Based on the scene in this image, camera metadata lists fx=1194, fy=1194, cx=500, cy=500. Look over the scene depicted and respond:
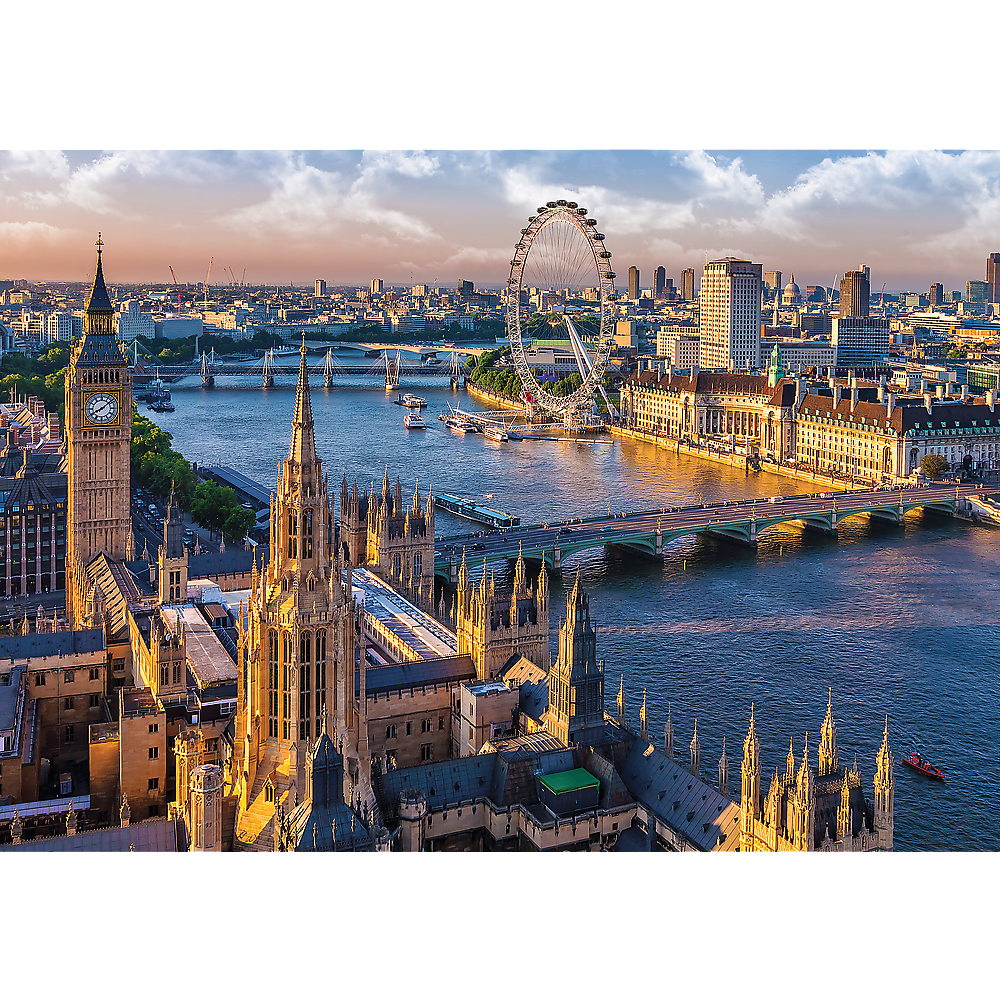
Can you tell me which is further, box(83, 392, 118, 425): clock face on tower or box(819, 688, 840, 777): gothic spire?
box(83, 392, 118, 425): clock face on tower

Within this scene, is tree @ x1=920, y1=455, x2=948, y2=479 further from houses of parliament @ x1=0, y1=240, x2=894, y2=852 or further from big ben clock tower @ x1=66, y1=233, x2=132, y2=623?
big ben clock tower @ x1=66, y1=233, x2=132, y2=623

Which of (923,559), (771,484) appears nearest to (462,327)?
(771,484)

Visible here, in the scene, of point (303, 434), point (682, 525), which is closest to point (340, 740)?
point (303, 434)

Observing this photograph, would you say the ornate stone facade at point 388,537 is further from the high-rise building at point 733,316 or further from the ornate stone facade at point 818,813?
the high-rise building at point 733,316

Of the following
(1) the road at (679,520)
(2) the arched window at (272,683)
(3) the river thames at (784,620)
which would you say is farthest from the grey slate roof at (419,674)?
(1) the road at (679,520)

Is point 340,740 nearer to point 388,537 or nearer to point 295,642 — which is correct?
point 295,642

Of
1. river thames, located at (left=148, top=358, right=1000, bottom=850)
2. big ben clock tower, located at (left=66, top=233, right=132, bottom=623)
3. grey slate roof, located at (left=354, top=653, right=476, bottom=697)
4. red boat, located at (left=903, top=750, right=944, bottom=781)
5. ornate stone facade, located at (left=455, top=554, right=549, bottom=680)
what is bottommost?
red boat, located at (left=903, top=750, right=944, bottom=781)

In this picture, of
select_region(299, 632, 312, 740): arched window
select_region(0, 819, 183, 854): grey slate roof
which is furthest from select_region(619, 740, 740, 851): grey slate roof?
select_region(0, 819, 183, 854): grey slate roof
